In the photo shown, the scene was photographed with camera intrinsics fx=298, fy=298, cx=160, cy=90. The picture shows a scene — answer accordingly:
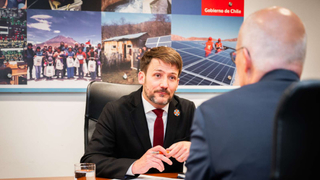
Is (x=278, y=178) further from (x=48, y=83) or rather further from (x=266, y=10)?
(x=48, y=83)

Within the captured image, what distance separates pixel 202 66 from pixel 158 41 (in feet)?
1.69

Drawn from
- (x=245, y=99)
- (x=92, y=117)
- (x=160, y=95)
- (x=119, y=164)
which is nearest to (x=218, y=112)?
(x=245, y=99)

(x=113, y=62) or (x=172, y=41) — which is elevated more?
(x=172, y=41)

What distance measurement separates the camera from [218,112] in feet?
2.38

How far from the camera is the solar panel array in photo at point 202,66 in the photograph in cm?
299

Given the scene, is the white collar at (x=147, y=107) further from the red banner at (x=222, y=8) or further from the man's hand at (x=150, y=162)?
the red banner at (x=222, y=8)

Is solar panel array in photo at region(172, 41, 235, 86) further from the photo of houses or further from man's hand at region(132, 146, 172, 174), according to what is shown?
man's hand at region(132, 146, 172, 174)

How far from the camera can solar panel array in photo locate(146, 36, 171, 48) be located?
2.92 metres

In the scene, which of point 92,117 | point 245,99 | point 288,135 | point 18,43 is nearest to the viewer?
point 288,135

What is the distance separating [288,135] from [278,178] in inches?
3.2

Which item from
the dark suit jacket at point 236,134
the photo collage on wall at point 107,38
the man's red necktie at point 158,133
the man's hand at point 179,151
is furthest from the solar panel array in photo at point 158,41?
the dark suit jacket at point 236,134

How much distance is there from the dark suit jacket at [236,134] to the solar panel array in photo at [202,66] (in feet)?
7.31

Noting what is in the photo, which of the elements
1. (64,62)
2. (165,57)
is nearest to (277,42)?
(165,57)

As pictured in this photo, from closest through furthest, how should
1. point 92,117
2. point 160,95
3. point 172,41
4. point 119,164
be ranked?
point 119,164 → point 160,95 → point 92,117 → point 172,41
